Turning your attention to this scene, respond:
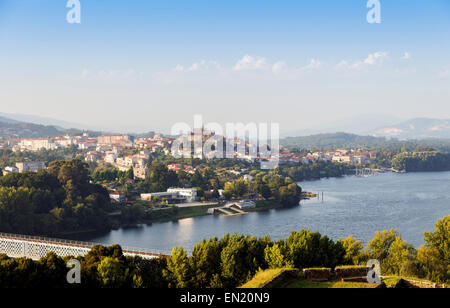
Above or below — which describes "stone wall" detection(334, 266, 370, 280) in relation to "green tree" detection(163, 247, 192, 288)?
above

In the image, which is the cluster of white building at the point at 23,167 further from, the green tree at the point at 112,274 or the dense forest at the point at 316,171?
the green tree at the point at 112,274

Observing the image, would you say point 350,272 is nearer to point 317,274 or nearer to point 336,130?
point 317,274

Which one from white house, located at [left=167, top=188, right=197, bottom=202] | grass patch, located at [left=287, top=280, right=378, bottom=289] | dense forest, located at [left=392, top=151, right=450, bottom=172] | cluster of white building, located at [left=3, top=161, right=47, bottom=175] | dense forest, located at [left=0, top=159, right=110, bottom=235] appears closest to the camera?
grass patch, located at [left=287, top=280, right=378, bottom=289]

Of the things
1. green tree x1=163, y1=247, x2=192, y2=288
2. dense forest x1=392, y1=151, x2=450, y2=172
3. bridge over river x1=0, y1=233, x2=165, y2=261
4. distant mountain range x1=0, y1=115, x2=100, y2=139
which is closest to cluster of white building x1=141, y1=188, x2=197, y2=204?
bridge over river x1=0, y1=233, x2=165, y2=261

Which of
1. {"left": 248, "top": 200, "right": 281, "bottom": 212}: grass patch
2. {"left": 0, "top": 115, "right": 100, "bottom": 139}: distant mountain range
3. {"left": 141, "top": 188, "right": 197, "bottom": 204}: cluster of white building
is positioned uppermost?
{"left": 0, "top": 115, "right": 100, "bottom": 139}: distant mountain range

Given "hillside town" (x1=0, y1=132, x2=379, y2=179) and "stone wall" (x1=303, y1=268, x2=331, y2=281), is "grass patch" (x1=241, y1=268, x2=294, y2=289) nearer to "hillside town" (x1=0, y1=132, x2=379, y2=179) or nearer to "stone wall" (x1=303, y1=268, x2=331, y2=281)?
"stone wall" (x1=303, y1=268, x2=331, y2=281)
